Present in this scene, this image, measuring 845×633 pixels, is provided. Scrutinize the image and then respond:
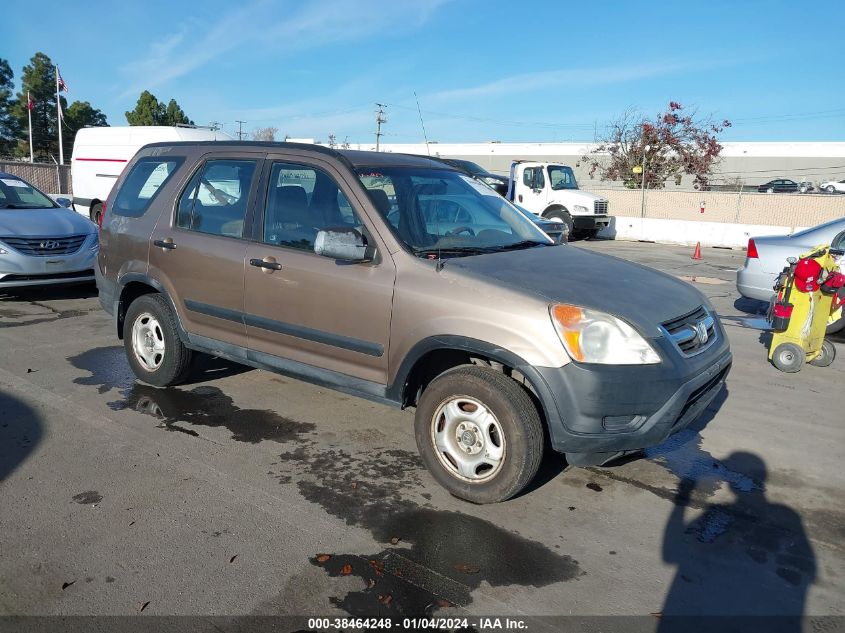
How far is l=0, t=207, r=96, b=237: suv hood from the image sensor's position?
838 cm

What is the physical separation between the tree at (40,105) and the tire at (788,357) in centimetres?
6228

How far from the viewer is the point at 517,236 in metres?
4.62

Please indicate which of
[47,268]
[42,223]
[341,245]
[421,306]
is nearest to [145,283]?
[341,245]

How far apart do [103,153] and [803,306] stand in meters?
17.3

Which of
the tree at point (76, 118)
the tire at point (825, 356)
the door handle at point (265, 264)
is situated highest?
the tree at point (76, 118)

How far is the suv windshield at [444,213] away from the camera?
410 cm

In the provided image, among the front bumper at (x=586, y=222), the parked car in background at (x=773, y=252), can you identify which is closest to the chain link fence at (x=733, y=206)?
the front bumper at (x=586, y=222)

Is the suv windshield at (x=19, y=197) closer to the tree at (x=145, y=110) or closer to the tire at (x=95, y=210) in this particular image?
the tire at (x=95, y=210)

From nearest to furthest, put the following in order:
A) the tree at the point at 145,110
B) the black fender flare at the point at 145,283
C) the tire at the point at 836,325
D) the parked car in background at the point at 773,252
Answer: the black fender flare at the point at 145,283
the tire at the point at 836,325
the parked car in background at the point at 773,252
the tree at the point at 145,110

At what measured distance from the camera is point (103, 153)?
58.7 feet

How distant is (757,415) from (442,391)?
2.98m

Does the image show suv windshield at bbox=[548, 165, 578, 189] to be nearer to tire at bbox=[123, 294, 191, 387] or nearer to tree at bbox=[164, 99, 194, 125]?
tire at bbox=[123, 294, 191, 387]

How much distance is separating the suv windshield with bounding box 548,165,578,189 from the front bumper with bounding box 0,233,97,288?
15.1 metres

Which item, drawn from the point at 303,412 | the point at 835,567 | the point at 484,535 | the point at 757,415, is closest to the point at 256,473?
the point at 303,412
